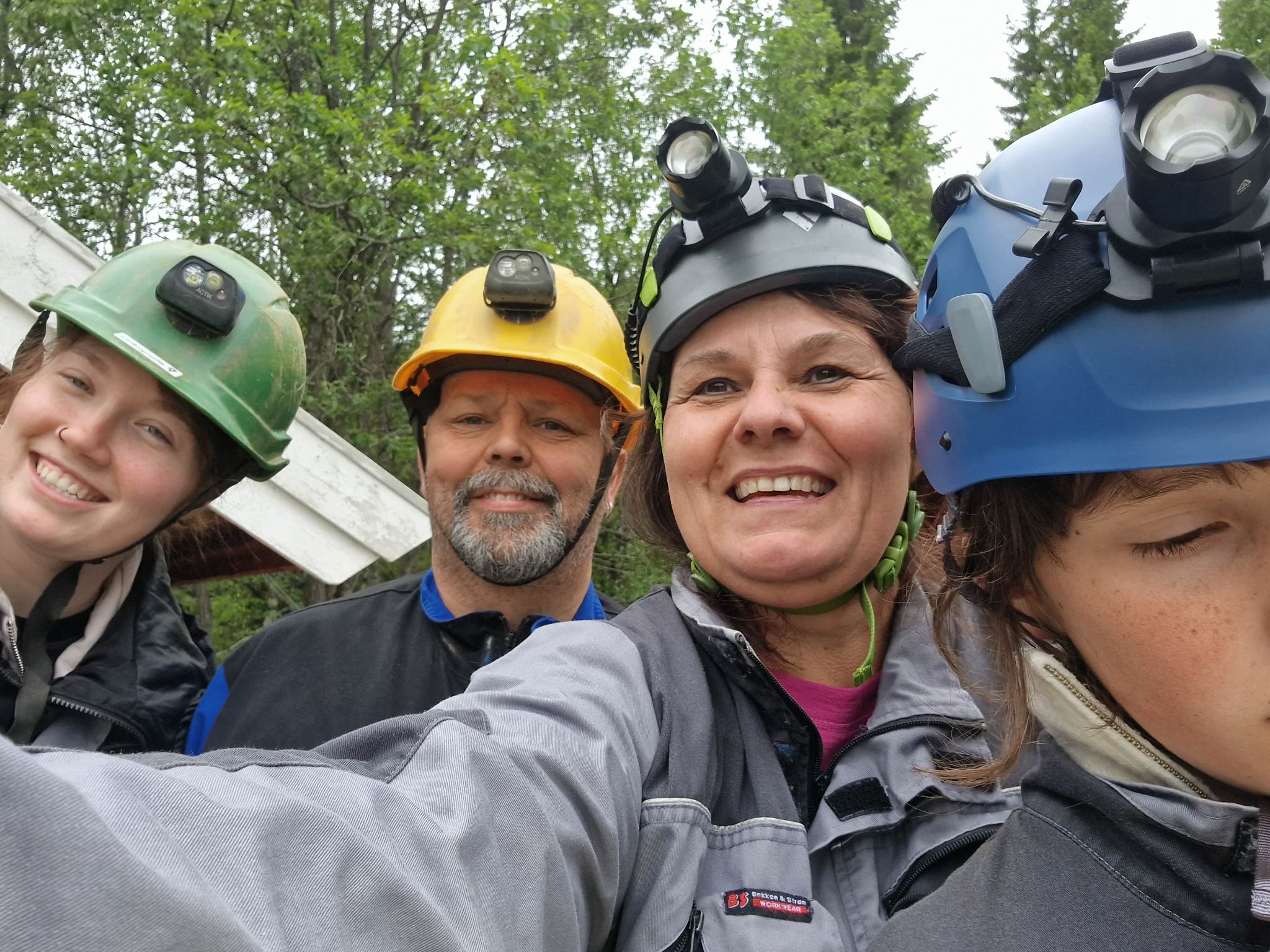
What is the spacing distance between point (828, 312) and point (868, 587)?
602 mm

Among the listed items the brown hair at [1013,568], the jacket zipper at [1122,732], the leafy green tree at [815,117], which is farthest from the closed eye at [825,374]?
the leafy green tree at [815,117]

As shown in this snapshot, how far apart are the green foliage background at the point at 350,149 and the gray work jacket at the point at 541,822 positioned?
276 inches

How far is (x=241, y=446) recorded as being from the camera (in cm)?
300

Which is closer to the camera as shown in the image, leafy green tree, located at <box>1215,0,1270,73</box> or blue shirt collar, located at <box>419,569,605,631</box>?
blue shirt collar, located at <box>419,569,605,631</box>

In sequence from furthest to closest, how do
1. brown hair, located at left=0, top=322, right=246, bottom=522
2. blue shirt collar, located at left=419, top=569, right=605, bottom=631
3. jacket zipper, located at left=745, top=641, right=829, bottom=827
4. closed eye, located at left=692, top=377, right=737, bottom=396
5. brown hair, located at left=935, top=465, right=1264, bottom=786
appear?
blue shirt collar, located at left=419, top=569, right=605, bottom=631 → brown hair, located at left=0, top=322, right=246, bottom=522 → closed eye, located at left=692, top=377, right=737, bottom=396 → jacket zipper, located at left=745, top=641, right=829, bottom=827 → brown hair, located at left=935, top=465, right=1264, bottom=786

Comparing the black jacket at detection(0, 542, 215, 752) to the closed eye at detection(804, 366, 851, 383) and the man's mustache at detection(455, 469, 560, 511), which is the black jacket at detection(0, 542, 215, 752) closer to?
the man's mustache at detection(455, 469, 560, 511)

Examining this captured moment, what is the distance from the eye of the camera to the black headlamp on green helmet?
6.70 ft

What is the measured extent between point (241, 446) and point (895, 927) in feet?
7.85

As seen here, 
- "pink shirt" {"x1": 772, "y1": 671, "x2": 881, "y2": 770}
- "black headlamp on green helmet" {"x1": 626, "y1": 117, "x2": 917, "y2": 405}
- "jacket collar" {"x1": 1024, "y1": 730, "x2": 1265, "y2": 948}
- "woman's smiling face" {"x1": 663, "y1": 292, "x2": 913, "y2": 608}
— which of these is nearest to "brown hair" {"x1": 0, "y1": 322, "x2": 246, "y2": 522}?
"black headlamp on green helmet" {"x1": 626, "y1": 117, "x2": 917, "y2": 405}

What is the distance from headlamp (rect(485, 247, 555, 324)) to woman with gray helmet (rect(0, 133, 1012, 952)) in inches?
40.6

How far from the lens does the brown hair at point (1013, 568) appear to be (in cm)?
132

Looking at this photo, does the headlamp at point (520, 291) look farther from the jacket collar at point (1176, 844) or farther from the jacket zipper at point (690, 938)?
the jacket collar at point (1176, 844)

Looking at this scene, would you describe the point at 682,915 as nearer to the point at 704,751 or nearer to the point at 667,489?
the point at 704,751

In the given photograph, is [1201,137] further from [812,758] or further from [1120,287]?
[812,758]
